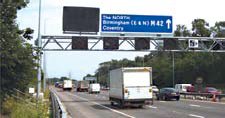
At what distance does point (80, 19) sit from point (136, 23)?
517 cm

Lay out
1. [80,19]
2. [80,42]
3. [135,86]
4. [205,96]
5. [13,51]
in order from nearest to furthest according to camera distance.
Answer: [13,51], [135,86], [80,19], [80,42], [205,96]

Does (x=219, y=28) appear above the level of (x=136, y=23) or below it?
above

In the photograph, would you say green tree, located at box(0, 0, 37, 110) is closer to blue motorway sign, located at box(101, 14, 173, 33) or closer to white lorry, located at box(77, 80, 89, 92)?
blue motorway sign, located at box(101, 14, 173, 33)

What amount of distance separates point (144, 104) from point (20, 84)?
14.1m

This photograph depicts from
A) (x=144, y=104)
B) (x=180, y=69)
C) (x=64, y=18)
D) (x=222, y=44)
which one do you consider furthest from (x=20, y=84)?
(x=180, y=69)

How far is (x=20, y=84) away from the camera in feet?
85.4

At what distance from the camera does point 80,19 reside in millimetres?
44094

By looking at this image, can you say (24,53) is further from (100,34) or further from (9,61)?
(100,34)

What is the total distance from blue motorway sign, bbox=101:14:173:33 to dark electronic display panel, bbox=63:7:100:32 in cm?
87

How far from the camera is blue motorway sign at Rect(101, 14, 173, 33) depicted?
4491 cm

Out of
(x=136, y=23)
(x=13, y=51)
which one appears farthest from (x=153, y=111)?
(x=136, y=23)

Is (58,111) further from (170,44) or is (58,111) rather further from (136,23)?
(170,44)

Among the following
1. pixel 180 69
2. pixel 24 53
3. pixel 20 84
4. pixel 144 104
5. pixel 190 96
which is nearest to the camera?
pixel 24 53

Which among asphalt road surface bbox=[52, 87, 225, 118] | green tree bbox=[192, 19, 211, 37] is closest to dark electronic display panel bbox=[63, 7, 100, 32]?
asphalt road surface bbox=[52, 87, 225, 118]
